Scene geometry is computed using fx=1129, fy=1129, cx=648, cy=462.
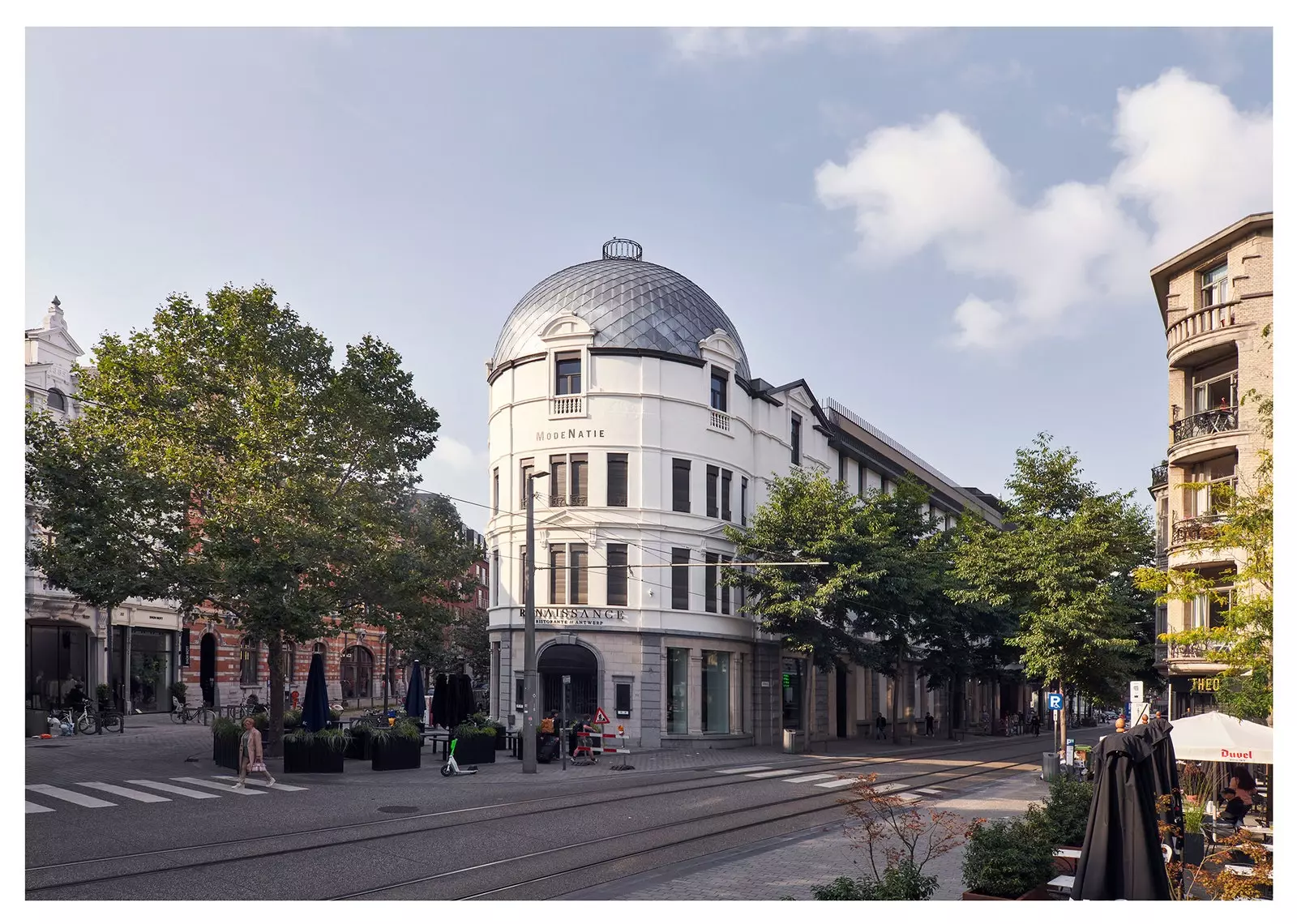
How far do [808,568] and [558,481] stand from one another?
952 centimetres

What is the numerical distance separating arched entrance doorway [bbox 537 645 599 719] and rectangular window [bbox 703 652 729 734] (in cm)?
466

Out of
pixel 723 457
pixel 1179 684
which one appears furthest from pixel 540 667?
pixel 1179 684

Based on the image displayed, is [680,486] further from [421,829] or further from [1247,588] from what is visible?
[1247,588]

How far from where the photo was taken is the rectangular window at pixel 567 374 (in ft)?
134

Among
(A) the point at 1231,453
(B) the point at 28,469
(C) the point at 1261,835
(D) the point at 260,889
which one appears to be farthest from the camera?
(B) the point at 28,469

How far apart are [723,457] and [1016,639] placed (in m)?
15.5

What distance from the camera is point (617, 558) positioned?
40438 millimetres

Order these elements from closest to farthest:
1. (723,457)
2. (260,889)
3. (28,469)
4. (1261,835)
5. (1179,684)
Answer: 1. (260,889)
2. (1261,835)
3. (28,469)
4. (1179,684)
5. (723,457)

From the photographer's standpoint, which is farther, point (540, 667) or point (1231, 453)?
point (540, 667)

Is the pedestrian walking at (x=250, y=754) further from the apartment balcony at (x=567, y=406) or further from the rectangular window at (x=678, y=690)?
the apartment balcony at (x=567, y=406)

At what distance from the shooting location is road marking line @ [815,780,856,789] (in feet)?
89.1

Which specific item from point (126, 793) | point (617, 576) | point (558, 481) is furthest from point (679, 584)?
point (126, 793)

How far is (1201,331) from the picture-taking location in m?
17.5

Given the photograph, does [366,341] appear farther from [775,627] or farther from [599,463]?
[775,627]
